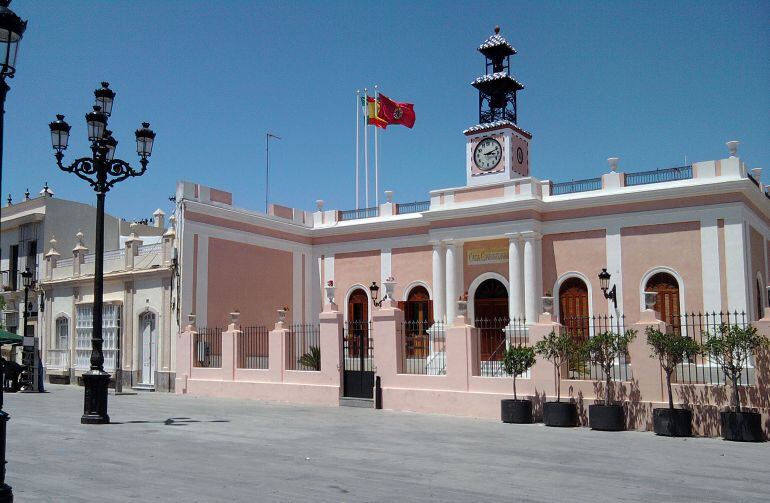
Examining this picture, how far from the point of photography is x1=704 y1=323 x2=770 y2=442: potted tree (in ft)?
38.9

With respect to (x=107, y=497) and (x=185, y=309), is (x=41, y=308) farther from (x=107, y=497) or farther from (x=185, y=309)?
(x=107, y=497)

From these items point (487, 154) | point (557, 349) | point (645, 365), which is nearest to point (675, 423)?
point (645, 365)

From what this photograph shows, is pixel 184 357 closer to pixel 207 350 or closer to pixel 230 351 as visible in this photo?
pixel 207 350

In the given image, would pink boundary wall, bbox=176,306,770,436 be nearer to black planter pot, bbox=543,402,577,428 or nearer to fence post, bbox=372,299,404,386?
fence post, bbox=372,299,404,386

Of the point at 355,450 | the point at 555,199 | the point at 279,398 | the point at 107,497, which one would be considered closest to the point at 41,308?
the point at 279,398

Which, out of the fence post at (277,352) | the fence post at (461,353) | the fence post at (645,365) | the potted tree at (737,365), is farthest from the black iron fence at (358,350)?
the potted tree at (737,365)

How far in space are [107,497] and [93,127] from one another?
26.0 feet

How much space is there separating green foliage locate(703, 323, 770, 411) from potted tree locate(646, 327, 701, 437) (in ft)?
1.18

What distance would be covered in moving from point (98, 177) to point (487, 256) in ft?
48.9

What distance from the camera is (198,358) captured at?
21719 mm

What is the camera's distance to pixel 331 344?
18.1m

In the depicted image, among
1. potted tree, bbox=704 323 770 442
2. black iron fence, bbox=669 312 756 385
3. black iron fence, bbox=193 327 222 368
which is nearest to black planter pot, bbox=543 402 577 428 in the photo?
black iron fence, bbox=669 312 756 385

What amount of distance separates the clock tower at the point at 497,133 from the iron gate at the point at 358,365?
918cm

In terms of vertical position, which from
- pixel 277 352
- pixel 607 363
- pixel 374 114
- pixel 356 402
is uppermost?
pixel 374 114
